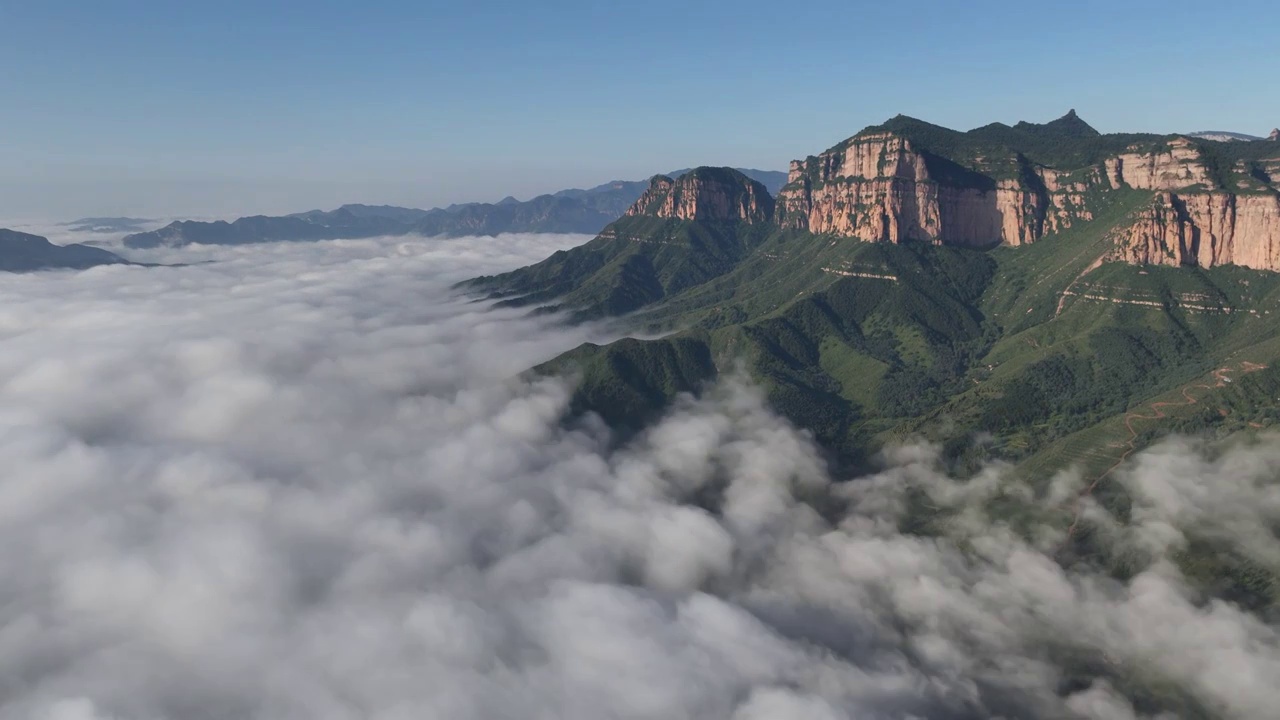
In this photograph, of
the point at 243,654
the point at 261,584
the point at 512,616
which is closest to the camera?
the point at 243,654

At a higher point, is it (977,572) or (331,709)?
(977,572)

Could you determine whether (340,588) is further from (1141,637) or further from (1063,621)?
(1141,637)

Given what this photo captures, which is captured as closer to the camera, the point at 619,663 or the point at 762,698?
the point at 762,698

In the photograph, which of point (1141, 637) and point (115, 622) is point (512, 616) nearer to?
point (115, 622)

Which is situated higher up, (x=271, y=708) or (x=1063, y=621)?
(x=1063, y=621)

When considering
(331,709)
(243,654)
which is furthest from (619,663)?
(243,654)

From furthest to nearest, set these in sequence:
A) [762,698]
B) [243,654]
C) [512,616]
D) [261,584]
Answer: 1. [261,584]
2. [512,616]
3. [243,654]
4. [762,698]

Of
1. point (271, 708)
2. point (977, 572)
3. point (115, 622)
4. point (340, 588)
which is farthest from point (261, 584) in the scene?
point (977, 572)

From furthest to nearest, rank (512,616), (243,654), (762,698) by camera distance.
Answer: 1. (512,616)
2. (243,654)
3. (762,698)

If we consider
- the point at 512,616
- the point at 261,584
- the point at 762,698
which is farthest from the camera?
the point at 261,584
